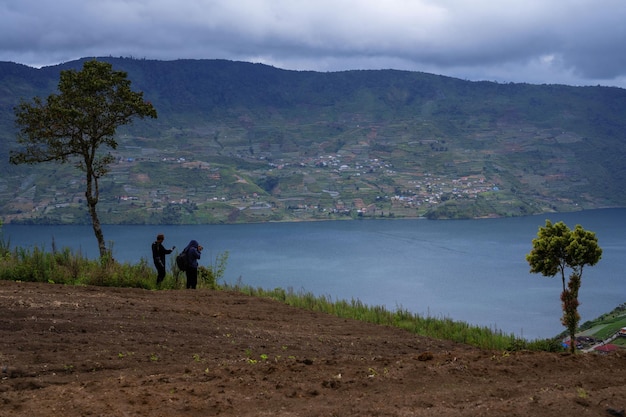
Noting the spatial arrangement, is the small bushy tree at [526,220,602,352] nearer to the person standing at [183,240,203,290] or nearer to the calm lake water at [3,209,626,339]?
the person standing at [183,240,203,290]

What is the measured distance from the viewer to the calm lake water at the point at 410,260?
57406mm

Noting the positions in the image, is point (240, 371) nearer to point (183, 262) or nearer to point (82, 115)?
point (183, 262)

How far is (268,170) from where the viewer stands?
183125mm

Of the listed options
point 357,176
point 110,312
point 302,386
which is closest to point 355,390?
point 302,386

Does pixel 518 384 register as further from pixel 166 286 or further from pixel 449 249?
pixel 449 249

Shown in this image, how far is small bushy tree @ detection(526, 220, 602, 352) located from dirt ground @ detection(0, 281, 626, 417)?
13.6ft

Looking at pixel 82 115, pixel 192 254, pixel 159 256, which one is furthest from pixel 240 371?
pixel 82 115

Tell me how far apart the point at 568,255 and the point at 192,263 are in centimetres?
787

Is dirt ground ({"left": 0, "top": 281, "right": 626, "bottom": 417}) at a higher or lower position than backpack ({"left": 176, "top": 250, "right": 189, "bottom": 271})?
lower

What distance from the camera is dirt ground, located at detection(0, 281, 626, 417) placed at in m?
5.88

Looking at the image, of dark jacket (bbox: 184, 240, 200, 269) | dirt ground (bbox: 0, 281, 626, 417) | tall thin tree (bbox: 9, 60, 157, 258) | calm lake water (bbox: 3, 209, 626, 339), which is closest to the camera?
dirt ground (bbox: 0, 281, 626, 417)

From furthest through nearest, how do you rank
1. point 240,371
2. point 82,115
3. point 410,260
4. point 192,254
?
1. point 410,260
2. point 82,115
3. point 192,254
4. point 240,371

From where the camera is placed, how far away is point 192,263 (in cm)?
1476

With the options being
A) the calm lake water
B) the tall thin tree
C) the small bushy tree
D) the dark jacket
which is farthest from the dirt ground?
the calm lake water
